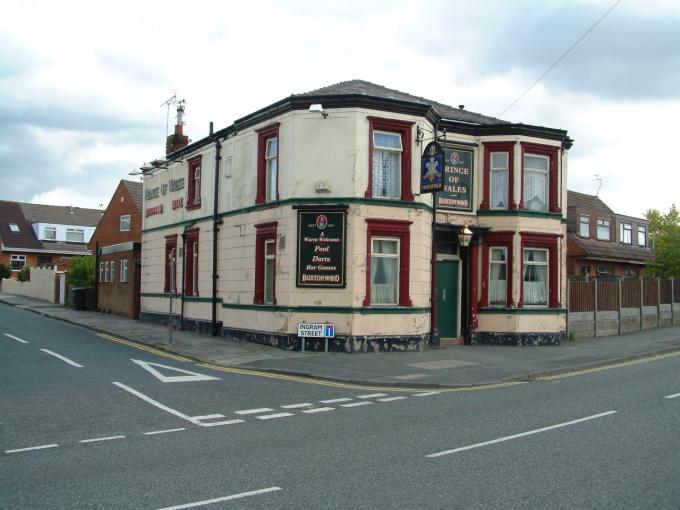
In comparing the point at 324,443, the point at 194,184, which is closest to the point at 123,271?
the point at 194,184

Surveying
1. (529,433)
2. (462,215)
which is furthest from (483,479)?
(462,215)

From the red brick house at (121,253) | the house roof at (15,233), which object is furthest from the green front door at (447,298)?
the house roof at (15,233)

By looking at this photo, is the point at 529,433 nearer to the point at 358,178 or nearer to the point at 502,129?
the point at 358,178

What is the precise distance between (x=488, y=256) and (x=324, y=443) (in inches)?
549

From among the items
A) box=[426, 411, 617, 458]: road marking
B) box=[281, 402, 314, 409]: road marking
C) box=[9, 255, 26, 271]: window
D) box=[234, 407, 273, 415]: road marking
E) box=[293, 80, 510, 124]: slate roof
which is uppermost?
box=[293, 80, 510, 124]: slate roof

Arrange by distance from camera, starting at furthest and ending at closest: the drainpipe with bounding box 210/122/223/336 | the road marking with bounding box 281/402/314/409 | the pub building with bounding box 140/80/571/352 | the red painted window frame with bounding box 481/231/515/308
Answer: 1. the drainpipe with bounding box 210/122/223/336
2. the red painted window frame with bounding box 481/231/515/308
3. the pub building with bounding box 140/80/571/352
4. the road marking with bounding box 281/402/314/409

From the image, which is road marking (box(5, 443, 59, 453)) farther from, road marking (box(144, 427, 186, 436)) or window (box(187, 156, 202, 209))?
window (box(187, 156, 202, 209))

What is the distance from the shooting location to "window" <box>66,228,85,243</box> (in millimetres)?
65875

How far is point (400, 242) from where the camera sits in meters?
18.1

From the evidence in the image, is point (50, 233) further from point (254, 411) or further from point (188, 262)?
point (254, 411)

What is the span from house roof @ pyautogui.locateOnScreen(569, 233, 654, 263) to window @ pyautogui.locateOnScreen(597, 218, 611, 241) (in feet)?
1.08

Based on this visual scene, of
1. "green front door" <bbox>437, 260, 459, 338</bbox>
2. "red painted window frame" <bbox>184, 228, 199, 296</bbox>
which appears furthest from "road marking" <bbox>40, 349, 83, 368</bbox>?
"green front door" <bbox>437, 260, 459, 338</bbox>

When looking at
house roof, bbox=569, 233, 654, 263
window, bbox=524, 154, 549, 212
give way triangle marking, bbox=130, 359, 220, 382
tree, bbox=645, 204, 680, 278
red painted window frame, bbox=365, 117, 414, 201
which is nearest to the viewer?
give way triangle marking, bbox=130, 359, 220, 382

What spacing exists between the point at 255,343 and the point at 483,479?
44.1 feet
